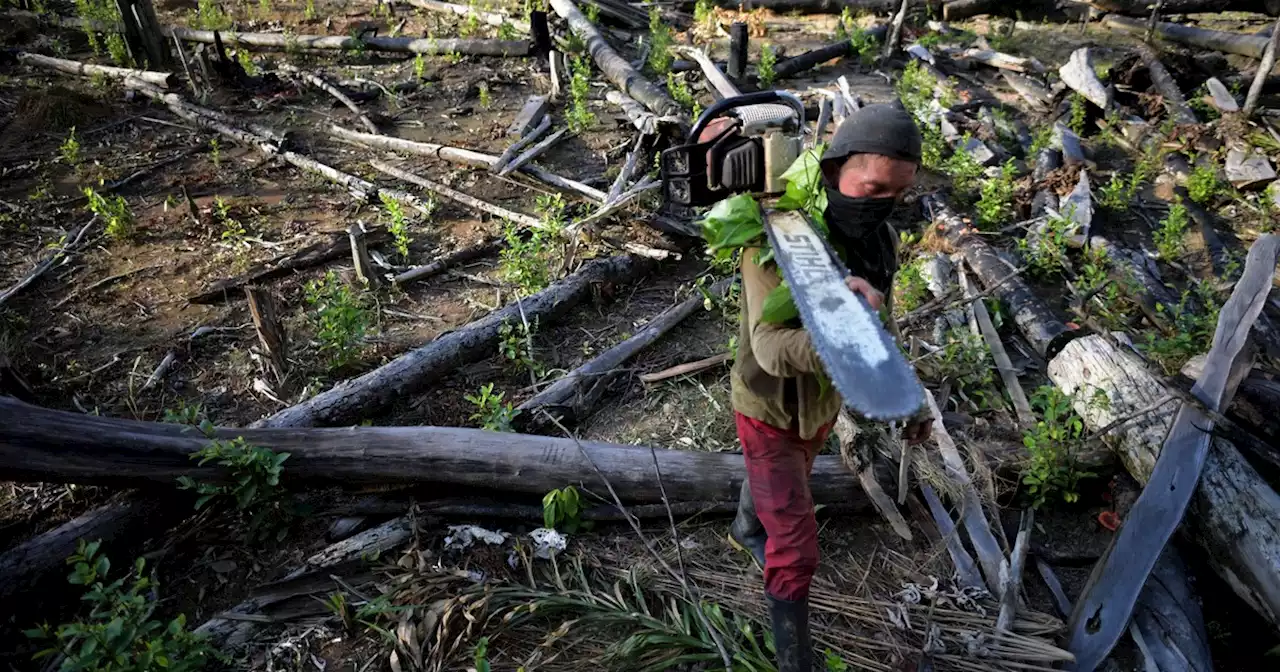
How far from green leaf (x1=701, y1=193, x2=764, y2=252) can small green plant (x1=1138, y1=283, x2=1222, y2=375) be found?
10.7 feet

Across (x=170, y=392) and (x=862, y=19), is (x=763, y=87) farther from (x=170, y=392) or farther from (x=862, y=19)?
(x=170, y=392)

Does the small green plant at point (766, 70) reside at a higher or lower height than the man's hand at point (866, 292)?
lower

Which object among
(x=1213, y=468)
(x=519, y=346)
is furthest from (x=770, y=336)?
(x=519, y=346)

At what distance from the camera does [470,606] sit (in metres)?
2.82

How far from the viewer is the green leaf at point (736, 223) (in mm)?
2125

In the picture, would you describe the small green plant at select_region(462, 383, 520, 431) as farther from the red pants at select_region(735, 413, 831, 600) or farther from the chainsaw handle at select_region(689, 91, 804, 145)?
the chainsaw handle at select_region(689, 91, 804, 145)

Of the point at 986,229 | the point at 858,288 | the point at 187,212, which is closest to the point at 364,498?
the point at 858,288

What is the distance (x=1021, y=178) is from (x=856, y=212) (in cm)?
573

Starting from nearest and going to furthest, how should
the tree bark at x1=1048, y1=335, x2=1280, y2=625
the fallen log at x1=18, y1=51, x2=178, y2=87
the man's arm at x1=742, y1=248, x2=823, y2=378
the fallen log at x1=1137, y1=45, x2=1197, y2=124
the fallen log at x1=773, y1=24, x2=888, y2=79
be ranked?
the man's arm at x1=742, y1=248, x2=823, y2=378 → the tree bark at x1=1048, y1=335, x2=1280, y2=625 → the fallen log at x1=1137, y1=45, x2=1197, y2=124 → the fallen log at x1=18, y1=51, x2=178, y2=87 → the fallen log at x1=773, y1=24, x2=888, y2=79

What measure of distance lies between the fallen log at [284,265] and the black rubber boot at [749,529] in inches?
157

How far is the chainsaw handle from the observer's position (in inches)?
90.0

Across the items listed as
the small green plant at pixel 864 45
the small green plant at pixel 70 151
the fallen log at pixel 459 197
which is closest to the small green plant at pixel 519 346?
the fallen log at pixel 459 197

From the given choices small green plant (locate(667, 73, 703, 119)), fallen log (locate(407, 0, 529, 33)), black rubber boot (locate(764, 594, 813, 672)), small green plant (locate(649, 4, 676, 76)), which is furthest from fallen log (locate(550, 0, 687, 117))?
black rubber boot (locate(764, 594, 813, 672))

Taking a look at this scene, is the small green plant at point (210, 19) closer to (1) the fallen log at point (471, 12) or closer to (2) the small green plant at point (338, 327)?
(1) the fallen log at point (471, 12)
